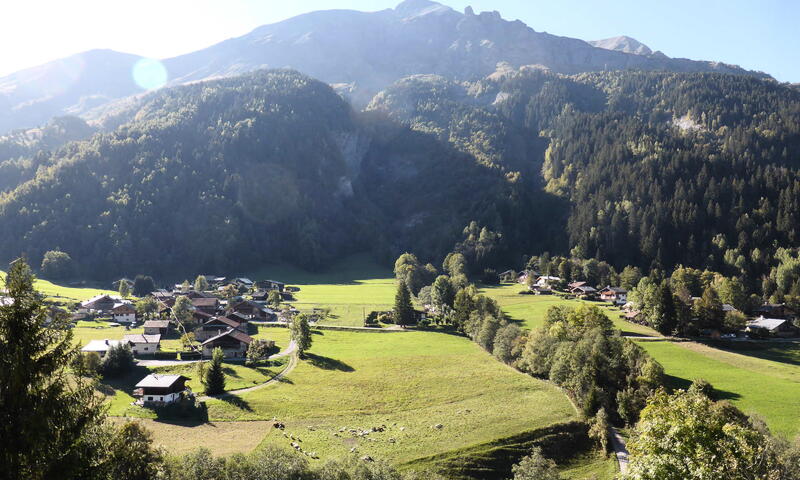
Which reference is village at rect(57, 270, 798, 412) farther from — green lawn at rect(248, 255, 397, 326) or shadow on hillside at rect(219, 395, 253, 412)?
green lawn at rect(248, 255, 397, 326)

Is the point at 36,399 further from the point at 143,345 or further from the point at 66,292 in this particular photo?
the point at 66,292

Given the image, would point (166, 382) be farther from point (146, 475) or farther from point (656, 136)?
point (656, 136)

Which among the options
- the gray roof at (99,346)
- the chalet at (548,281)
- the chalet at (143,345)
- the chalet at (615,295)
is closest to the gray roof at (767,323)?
the chalet at (615,295)

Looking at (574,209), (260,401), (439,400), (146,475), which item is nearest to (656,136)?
(574,209)

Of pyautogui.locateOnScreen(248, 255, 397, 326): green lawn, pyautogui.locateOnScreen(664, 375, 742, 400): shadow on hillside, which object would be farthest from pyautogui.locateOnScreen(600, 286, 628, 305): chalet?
pyautogui.locateOnScreen(664, 375, 742, 400): shadow on hillside

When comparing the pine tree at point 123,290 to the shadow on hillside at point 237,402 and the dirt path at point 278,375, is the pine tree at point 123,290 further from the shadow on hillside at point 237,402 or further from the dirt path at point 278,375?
the shadow on hillside at point 237,402

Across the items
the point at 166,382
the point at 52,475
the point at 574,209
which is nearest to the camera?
the point at 52,475
